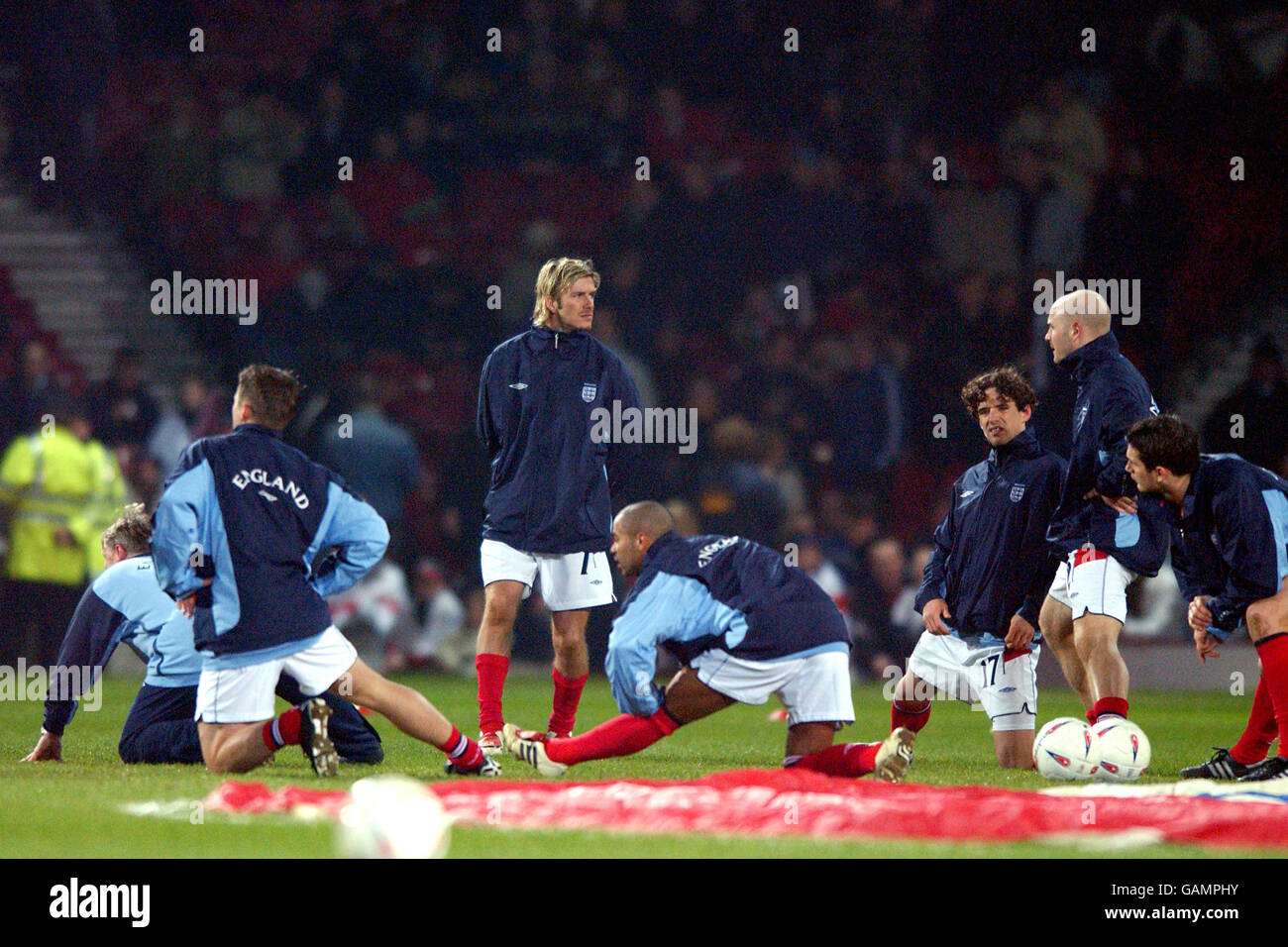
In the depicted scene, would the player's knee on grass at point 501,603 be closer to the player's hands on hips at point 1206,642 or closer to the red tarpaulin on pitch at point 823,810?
the red tarpaulin on pitch at point 823,810

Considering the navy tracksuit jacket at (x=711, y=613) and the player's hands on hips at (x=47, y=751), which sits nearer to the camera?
the navy tracksuit jacket at (x=711, y=613)

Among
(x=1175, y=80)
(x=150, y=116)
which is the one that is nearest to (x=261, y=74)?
(x=150, y=116)

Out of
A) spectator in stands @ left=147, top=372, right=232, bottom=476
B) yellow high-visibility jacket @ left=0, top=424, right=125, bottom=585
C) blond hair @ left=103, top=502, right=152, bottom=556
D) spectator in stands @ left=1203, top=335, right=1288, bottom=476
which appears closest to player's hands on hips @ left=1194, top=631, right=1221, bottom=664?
blond hair @ left=103, top=502, right=152, bottom=556

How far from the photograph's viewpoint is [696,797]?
5422mm

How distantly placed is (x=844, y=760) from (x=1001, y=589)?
1.51 metres

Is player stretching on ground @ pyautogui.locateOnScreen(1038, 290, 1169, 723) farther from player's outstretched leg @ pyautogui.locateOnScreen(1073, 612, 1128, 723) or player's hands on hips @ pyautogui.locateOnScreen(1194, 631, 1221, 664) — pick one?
player's hands on hips @ pyautogui.locateOnScreen(1194, 631, 1221, 664)

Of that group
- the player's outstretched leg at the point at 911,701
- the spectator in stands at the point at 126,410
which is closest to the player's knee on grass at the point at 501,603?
the player's outstretched leg at the point at 911,701

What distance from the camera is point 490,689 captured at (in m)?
7.86

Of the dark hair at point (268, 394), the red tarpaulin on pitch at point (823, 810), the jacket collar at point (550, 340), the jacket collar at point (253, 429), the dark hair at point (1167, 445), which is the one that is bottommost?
the red tarpaulin on pitch at point (823, 810)

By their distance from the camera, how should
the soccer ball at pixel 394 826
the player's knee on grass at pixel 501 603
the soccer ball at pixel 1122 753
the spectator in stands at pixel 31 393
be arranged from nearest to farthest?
1. the soccer ball at pixel 394 826
2. the soccer ball at pixel 1122 753
3. the player's knee on grass at pixel 501 603
4. the spectator in stands at pixel 31 393

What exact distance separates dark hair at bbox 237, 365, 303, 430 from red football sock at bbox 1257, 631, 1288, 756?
165 inches

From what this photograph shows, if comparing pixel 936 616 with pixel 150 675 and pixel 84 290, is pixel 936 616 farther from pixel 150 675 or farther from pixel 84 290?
pixel 84 290

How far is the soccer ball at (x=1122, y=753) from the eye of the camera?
23.4ft

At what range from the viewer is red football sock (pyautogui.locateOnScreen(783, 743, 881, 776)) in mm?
6668
